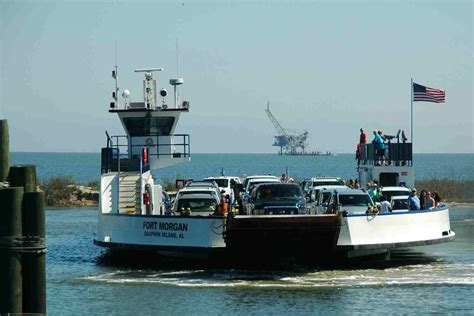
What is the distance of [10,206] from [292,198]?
54.9ft

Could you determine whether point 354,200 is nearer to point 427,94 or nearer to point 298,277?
point 298,277

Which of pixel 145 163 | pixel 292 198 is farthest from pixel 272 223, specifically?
pixel 145 163

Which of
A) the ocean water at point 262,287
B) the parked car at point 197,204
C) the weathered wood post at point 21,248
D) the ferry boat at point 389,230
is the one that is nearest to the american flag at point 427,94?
the ocean water at point 262,287

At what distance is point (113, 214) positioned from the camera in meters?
32.7

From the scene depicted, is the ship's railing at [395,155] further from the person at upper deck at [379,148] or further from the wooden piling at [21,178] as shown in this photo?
the wooden piling at [21,178]

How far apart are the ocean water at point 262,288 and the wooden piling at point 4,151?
809 cm

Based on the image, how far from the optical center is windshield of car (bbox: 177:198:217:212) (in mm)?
33562

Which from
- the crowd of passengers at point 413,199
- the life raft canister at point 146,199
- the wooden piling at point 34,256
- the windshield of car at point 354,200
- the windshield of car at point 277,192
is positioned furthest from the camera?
the life raft canister at point 146,199

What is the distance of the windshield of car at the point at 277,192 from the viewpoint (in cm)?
3228

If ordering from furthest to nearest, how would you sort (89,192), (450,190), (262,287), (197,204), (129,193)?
(89,192) → (450,190) → (129,193) → (197,204) → (262,287)

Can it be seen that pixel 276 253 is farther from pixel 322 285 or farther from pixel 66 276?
pixel 66 276

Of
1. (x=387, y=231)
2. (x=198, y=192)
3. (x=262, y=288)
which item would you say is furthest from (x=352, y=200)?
(x=262, y=288)

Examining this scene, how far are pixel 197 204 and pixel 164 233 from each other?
2.97m

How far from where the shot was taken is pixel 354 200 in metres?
32.9
